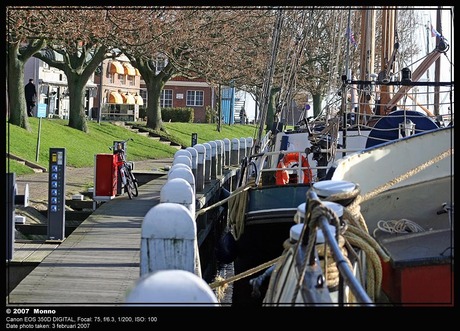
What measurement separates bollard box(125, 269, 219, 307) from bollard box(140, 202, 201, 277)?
225 centimetres

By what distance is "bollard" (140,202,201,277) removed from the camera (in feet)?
18.6

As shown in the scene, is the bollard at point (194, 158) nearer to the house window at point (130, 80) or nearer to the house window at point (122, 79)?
the house window at point (122, 79)

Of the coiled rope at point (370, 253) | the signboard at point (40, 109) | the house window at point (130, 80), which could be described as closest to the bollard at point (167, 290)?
the coiled rope at point (370, 253)

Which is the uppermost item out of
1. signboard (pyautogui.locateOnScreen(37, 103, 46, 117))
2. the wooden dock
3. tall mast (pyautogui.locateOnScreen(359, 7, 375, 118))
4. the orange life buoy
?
tall mast (pyautogui.locateOnScreen(359, 7, 375, 118))

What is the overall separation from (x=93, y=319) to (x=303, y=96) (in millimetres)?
50691

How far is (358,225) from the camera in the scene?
5.18m

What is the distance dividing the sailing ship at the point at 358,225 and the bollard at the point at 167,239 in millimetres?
636

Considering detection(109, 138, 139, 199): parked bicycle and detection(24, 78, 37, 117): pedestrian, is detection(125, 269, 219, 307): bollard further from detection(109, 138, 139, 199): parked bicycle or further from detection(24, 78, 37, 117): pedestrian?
detection(24, 78, 37, 117): pedestrian

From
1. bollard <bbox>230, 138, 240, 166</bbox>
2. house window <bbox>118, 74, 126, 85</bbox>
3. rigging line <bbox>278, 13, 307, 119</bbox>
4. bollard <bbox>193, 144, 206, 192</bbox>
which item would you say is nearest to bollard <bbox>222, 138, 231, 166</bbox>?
bollard <bbox>230, 138, 240, 166</bbox>

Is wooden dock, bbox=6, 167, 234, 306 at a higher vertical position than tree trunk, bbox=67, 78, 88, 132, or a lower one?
lower

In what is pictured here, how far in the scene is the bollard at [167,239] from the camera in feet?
18.6
